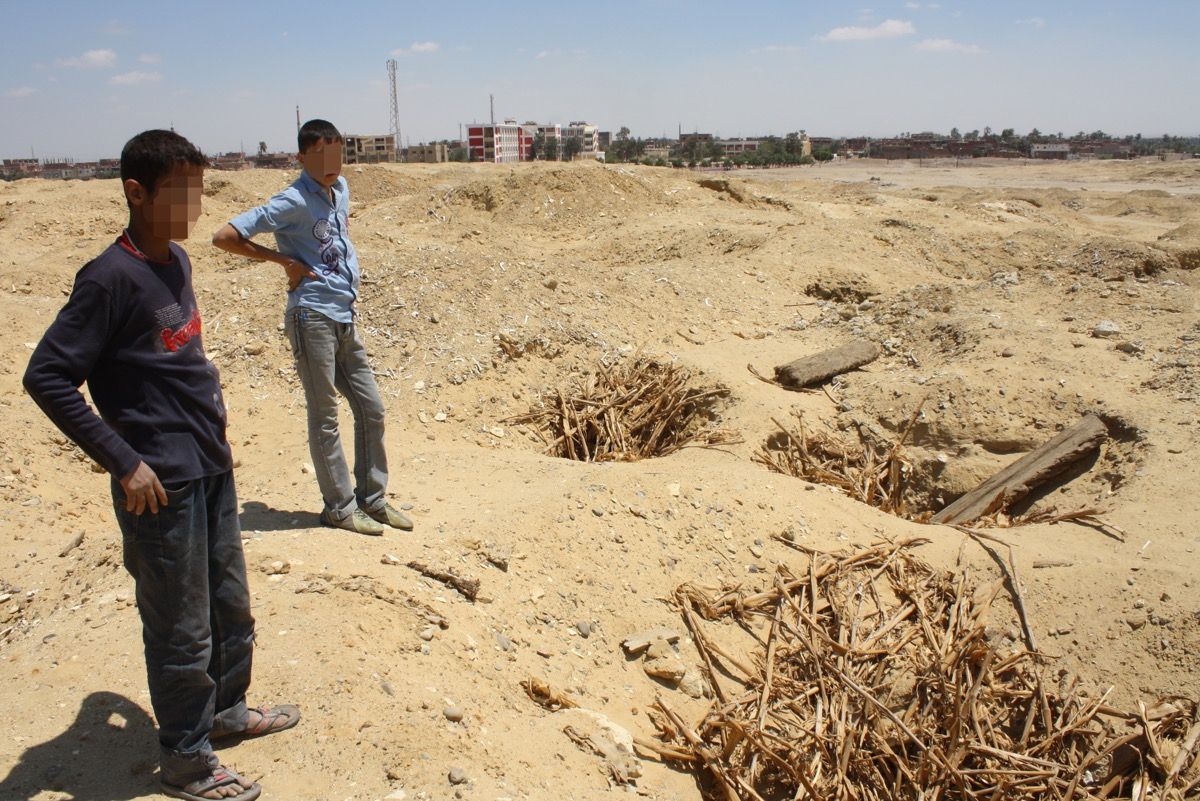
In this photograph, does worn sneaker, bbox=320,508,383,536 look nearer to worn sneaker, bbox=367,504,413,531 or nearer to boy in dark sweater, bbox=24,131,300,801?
worn sneaker, bbox=367,504,413,531

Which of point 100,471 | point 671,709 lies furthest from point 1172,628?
A: point 100,471

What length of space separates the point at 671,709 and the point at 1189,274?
871 cm

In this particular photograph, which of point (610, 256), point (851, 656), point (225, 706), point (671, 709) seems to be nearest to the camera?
point (225, 706)

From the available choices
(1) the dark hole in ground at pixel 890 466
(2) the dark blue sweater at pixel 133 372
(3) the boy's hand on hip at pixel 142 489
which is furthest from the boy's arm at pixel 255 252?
(1) the dark hole in ground at pixel 890 466

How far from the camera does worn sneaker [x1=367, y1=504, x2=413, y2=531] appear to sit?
159 inches

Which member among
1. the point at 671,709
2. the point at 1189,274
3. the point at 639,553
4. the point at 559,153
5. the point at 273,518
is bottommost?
the point at 671,709

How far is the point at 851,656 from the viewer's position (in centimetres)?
397

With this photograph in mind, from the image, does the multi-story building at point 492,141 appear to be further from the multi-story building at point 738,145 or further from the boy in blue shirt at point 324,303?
the boy in blue shirt at point 324,303

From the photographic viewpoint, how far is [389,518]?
4039 mm

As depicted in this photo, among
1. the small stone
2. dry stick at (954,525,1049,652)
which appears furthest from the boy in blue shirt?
dry stick at (954,525,1049,652)

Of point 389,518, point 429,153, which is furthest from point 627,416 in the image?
point 429,153

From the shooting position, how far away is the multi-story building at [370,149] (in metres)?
49.7

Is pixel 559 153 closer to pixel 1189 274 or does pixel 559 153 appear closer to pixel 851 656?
pixel 1189 274

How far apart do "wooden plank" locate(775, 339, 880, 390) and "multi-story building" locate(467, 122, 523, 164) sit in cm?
5367
